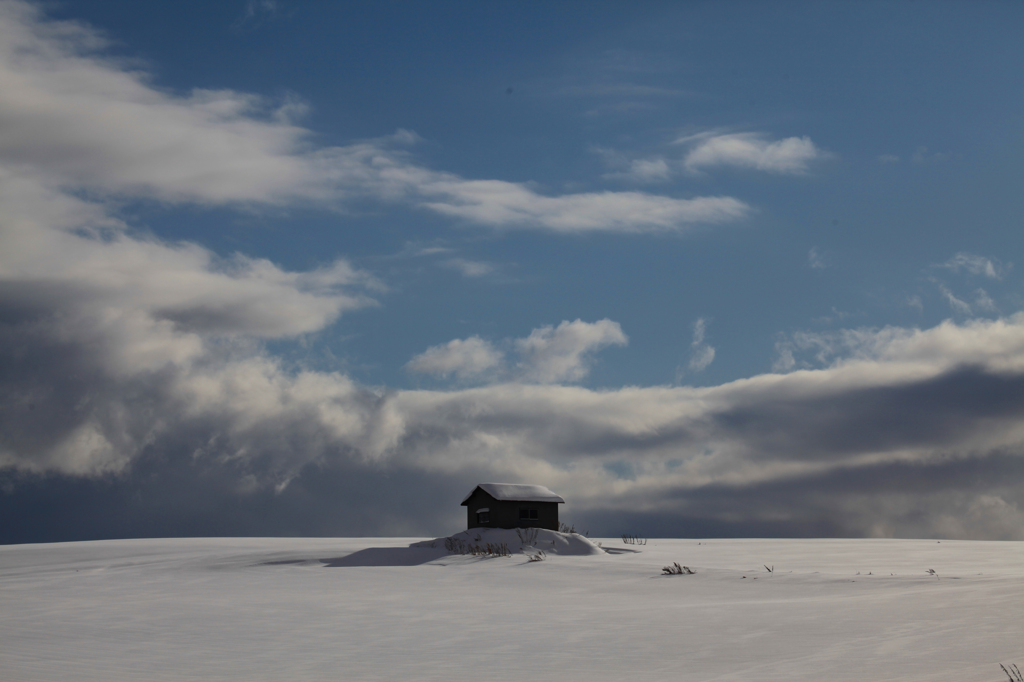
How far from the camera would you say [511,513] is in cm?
4275

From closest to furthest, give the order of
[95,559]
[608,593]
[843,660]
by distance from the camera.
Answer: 1. [843,660]
2. [608,593]
3. [95,559]

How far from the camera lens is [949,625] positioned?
45.3ft

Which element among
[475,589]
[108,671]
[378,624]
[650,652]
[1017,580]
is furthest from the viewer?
[475,589]

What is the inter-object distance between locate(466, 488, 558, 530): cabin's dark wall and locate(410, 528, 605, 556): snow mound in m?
→ 0.51

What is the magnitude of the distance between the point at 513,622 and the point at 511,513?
25.3 m

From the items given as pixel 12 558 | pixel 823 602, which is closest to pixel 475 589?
pixel 823 602

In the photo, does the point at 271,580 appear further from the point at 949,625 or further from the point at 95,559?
the point at 949,625

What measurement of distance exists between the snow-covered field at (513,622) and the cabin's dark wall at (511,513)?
982 centimetres

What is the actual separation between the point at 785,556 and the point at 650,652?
26.8 meters

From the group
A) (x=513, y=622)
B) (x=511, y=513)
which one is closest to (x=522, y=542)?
(x=511, y=513)

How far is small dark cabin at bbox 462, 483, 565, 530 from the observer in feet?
140

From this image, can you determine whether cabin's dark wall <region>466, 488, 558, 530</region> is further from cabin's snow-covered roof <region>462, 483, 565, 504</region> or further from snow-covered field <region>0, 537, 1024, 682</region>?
snow-covered field <region>0, 537, 1024, 682</region>

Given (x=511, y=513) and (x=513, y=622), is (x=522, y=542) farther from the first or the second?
(x=513, y=622)

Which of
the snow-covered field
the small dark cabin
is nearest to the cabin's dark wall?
the small dark cabin
